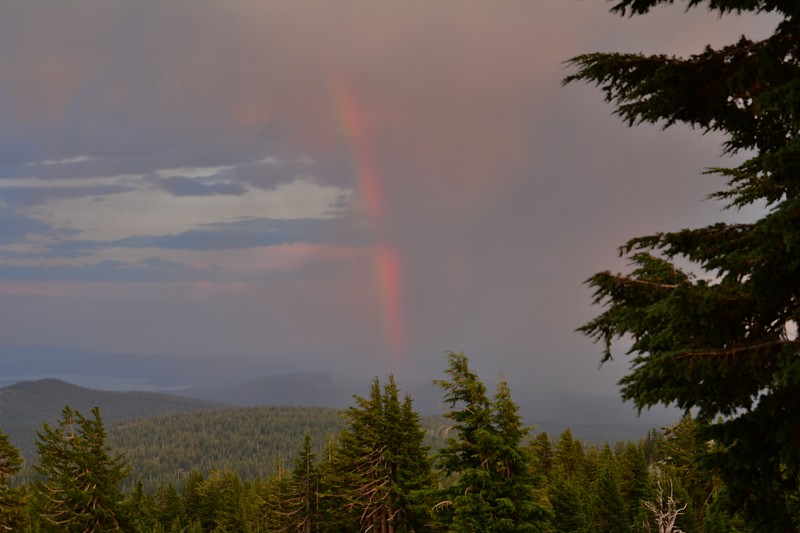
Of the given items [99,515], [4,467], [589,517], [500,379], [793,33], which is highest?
[793,33]

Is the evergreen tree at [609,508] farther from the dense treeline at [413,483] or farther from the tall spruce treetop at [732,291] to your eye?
the tall spruce treetop at [732,291]

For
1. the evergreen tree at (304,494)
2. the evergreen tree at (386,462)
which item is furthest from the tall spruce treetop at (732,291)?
the evergreen tree at (304,494)

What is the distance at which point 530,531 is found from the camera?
19.2 metres

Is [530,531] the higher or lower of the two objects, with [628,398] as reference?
lower

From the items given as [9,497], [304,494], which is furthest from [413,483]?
[9,497]

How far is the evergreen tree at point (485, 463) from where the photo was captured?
19016 mm

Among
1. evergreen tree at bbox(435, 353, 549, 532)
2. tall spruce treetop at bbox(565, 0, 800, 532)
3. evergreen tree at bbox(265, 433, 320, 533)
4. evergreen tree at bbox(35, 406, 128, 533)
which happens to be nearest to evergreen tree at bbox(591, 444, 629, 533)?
evergreen tree at bbox(265, 433, 320, 533)

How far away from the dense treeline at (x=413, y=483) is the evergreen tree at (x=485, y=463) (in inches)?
1.6

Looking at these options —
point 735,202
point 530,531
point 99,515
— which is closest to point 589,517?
point 530,531

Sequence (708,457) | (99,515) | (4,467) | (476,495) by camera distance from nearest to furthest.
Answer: (708,457) → (476,495) → (99,515) → (4,467)

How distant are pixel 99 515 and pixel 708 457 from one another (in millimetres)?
32441

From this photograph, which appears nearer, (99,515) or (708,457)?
(708,457)

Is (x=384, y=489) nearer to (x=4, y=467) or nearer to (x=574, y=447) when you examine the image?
(x=4, y=467)

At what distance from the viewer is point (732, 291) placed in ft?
19.6
